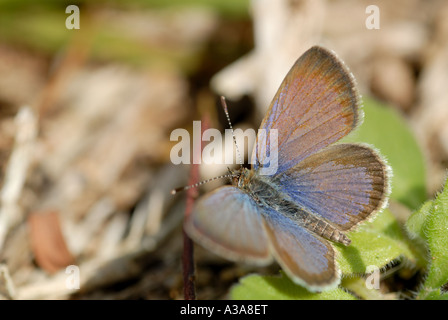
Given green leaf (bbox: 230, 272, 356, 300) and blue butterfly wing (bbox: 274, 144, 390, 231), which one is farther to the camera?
blue butterfly wing (bbox: 274, 144, 390, 231)

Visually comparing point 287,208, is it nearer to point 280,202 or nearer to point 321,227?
point 280,202

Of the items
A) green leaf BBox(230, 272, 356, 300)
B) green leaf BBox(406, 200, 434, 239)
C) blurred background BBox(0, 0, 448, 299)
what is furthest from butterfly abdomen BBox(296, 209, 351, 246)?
blurred background BBox(0, 0, 448, 299)

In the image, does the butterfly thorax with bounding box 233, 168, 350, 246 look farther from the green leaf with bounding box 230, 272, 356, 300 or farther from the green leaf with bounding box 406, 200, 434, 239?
the green leaf with bounding box 406, 200, 434, 239

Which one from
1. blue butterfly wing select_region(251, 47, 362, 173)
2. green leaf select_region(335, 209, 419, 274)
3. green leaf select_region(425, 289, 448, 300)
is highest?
blue butterfly wing select_region(251, 47, 362, 173)

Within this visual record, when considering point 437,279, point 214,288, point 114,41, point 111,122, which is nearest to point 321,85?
point 437,279

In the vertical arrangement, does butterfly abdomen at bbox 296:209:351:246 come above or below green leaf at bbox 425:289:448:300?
above

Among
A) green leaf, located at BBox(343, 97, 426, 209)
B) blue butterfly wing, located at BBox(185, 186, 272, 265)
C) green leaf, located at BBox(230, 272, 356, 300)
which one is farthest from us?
green leaf, located at BBox(343, 97, 426, 209)

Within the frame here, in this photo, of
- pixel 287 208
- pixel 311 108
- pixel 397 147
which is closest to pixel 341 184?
pixel 287 208
